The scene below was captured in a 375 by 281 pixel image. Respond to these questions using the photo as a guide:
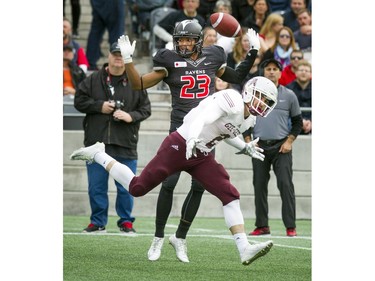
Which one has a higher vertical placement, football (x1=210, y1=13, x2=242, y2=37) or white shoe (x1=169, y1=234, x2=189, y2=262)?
football (x1=210, y1=13, x2=242, y2=37)

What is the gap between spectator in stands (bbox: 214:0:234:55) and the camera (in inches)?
515

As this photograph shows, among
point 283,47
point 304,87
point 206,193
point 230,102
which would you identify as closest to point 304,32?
point 283,47

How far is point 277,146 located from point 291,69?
2468mm

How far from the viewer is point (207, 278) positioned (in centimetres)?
685

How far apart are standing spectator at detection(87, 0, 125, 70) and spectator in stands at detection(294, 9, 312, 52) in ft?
7.22

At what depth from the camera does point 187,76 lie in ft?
25.6

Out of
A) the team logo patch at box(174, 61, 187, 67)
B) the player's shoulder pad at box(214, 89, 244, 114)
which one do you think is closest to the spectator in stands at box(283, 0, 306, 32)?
the team logo patch at box(174, 61, 187, 67)

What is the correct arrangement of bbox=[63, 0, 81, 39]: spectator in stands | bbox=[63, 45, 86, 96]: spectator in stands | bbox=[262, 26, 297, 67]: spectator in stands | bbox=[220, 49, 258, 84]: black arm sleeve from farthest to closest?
bbox=[63, 0, 81, 39]: spectator in stands → bbox=[262, 26, 297, 67]: spectator in stands → bbox=[63, 45, 86, 96]: spectator in stands → bbox=[220, 49, 258, 84]: black arm sleeve

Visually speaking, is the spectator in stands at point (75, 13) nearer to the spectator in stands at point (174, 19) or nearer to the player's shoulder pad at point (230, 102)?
the spectator in stands at point (174, 19)

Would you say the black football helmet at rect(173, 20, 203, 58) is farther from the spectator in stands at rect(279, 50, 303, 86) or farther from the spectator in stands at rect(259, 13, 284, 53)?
the spectator in stands at rect(259, 13, 284, 53)

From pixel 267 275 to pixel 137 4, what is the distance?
7776mm

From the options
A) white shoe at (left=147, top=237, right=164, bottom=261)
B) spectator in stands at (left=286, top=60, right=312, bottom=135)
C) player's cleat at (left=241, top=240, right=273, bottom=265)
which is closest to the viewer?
player's cleat at (left=241, top=240, right=273, bottom=265)
